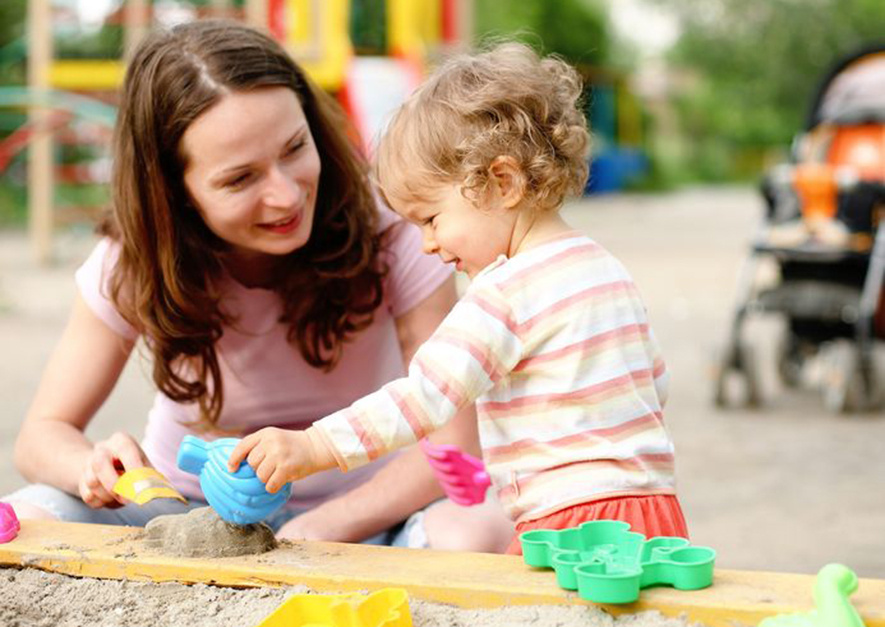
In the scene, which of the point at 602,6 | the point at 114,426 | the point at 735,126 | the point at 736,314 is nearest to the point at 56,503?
the point at 114,426

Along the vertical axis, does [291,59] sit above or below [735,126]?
above

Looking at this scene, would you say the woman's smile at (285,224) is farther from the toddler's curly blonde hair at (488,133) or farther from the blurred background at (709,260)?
the blurred background at (709,260)

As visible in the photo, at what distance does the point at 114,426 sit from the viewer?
4941mm

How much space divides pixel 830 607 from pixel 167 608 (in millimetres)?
860

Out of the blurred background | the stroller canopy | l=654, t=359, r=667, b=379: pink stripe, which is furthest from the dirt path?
the stroller canopy

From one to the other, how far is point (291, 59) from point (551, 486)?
92 centimetres

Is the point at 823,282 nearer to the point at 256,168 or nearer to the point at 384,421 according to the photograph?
the point at 256,168

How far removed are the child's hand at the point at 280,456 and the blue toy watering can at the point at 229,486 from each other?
0.07 ft

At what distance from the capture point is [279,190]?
2109mm

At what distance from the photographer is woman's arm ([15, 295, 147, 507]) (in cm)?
229

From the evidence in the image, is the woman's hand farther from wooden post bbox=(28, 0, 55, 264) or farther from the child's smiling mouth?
Answer: wooden post bbox=(28, 0, 55, 264)

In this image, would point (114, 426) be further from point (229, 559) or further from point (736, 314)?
point (229, 559)

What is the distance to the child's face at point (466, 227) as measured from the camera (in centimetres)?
186

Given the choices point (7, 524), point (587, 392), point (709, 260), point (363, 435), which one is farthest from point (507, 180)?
point (709, 260)
